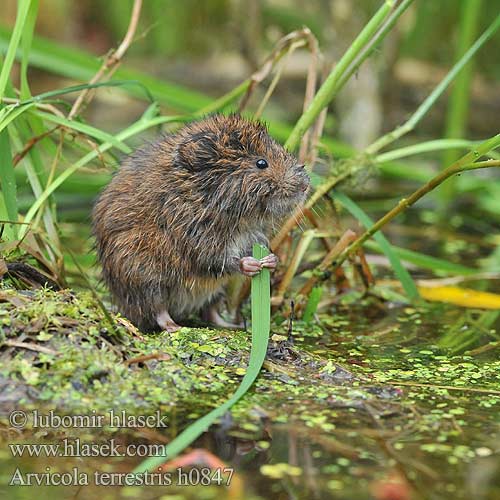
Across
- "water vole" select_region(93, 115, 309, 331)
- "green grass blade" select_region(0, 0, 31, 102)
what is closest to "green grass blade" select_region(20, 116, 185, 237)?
"water vole" select_region(93, 115, 309, 331)

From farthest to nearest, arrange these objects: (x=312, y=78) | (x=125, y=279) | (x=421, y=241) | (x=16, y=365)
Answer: (x=421, y=241) < (x=312, y=78) < (x=125, y=279) < (x=16, y=365)

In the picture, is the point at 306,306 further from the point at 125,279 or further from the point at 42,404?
the point at 42,404

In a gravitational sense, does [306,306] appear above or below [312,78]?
below

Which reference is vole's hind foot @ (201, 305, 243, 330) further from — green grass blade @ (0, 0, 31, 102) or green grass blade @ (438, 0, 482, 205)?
green grass blade @ (438, 0, 482, 205)

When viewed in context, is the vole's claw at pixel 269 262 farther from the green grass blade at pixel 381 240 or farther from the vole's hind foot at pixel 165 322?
the green grass blade at pixel 381 240

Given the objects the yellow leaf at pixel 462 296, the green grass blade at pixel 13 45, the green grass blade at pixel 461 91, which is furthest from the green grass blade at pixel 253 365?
the green grass blade at pixel 461 91

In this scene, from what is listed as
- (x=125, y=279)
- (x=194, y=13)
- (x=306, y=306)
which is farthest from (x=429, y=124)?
(x=125, y=279)

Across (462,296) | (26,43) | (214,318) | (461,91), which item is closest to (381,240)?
(462,296)
